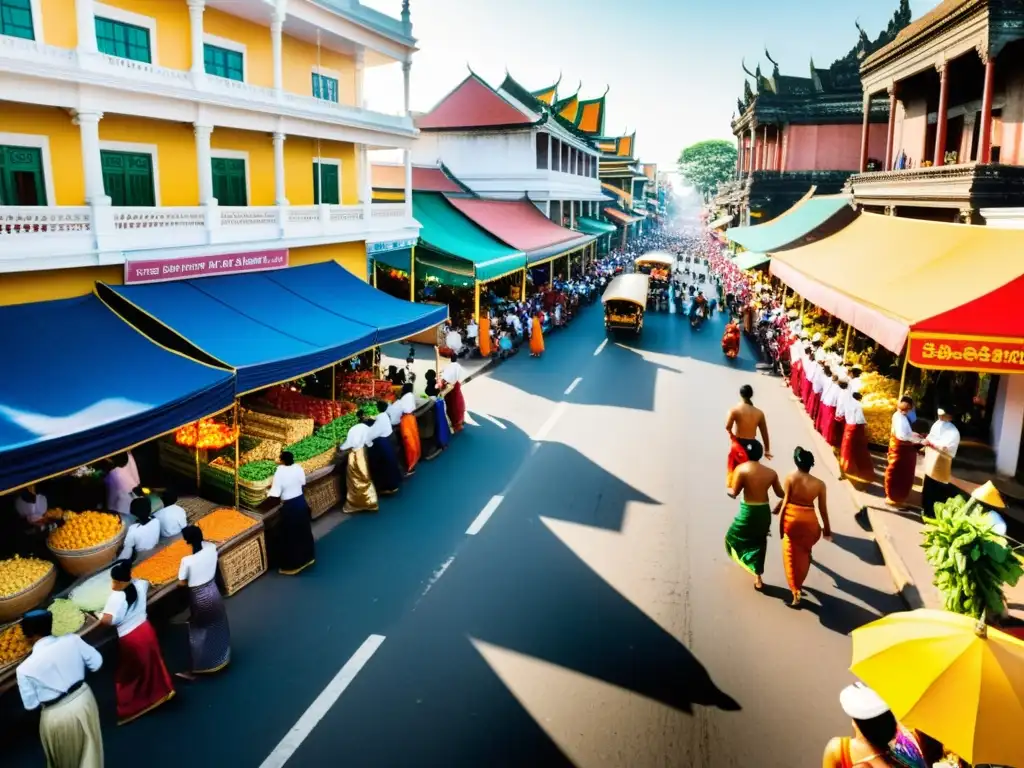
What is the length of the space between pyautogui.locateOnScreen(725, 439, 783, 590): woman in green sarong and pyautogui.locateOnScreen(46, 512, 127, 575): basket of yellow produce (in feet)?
22.1

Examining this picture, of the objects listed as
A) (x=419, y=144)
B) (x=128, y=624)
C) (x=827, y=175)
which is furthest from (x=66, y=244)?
(x=827, y=175)

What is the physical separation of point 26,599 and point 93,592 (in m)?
0.54

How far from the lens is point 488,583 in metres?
8.25

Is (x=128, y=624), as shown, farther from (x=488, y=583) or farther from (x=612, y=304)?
(x=612, y=304)

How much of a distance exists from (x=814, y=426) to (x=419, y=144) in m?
25.6

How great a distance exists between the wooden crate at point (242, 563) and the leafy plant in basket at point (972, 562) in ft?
22.7

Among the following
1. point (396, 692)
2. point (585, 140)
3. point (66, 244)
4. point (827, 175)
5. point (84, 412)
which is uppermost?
point (585, 140)

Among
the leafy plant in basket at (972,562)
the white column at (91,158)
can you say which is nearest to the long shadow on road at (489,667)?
the leafy plant in basket at (972,562)

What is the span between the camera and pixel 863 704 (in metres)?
3.94

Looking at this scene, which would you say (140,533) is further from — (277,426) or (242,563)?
(277,426)

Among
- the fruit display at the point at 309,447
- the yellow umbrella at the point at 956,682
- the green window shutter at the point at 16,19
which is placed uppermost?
the green window shutter at the point at 16,19

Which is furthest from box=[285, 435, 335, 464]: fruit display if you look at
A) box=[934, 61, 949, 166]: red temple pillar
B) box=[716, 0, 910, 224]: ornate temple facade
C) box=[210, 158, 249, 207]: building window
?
box=[716, 0, 910, 224]: ornate temple facade

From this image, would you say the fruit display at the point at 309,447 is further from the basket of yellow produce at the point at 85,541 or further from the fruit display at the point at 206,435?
the basket of yellow produce at the point at 85,541

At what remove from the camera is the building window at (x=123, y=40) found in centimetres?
1019
